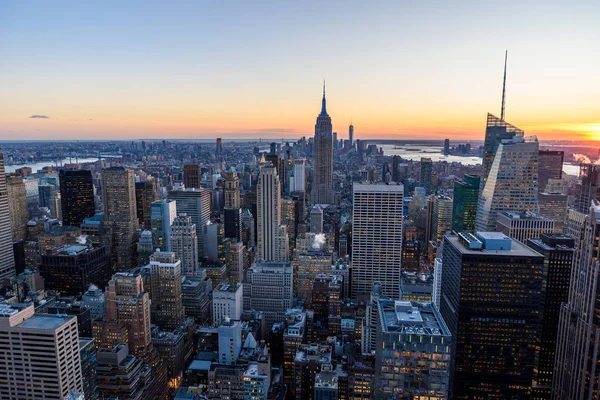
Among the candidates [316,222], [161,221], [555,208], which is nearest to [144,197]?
[161,221]

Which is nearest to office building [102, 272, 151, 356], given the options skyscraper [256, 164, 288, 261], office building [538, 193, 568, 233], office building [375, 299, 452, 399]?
office building [375, 299, 452, 399]

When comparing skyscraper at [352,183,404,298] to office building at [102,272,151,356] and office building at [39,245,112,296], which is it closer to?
office building at [102,272,151,356]

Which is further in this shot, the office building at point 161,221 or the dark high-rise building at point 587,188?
the office building at point 161,221

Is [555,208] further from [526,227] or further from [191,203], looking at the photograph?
[191,203]

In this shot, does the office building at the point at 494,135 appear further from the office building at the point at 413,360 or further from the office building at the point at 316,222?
the office building at the point at 413,360

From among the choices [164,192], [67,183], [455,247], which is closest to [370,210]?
[455,247]

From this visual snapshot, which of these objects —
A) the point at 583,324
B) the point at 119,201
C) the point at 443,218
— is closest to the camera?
the point at 583,324

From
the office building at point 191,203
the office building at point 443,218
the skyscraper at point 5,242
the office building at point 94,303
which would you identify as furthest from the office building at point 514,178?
the skyscraper at point 5,242
